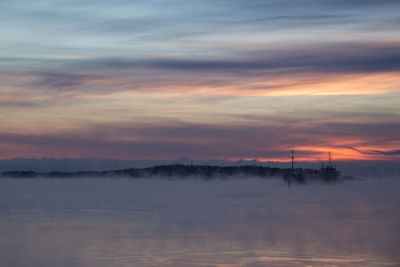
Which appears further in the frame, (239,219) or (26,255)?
(239,219)

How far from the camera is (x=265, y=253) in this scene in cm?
2106

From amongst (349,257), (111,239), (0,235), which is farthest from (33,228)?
(349,257)

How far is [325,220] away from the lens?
3497 centimetres

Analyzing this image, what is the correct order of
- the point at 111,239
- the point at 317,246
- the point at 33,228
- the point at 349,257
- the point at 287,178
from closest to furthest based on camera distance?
the point at 349,257
the point at 317,246
the point at 111,239
the point at 33,228
the point at 287,178

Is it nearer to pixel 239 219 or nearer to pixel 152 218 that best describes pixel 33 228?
pixel 152 218

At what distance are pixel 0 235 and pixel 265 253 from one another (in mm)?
11619

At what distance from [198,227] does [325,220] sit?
27.7 ft

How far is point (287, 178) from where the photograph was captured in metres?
129

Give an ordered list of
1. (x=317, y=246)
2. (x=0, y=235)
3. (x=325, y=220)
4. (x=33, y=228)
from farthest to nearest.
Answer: (x=325, y=220) → (x=33, y=228) → (x=0, y=235) → (x=317, y=246)

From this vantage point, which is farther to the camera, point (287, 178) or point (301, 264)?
point (287, 178)

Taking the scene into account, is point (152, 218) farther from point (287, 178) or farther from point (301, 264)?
point (287, 178)

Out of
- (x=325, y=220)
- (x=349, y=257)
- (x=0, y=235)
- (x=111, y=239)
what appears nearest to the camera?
(x=349, y=257)

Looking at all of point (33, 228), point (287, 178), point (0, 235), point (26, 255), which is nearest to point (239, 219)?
point (33, 228)

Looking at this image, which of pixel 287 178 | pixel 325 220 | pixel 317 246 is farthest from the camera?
pixel 287 178
